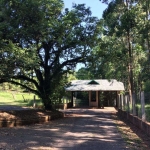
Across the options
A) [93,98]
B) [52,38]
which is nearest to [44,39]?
[52,38]

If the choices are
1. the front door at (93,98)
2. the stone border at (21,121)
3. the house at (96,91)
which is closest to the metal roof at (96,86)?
the house at (96,91)

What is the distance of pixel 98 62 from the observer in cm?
2111

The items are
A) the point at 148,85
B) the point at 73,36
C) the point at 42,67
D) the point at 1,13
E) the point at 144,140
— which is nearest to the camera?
the point at 144,140

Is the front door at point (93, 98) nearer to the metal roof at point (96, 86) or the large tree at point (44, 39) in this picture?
the metal roof at point (96, 86)

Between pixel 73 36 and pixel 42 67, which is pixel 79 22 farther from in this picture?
pixel 42 67

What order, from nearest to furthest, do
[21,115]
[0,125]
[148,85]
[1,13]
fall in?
[0,125], [21,115], [1,13], [148,85]

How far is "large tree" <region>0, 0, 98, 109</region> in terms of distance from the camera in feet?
51.1

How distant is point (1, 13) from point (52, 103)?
26.7ft

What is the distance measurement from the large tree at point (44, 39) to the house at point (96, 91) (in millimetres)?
13877

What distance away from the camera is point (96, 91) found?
36406 millimetres

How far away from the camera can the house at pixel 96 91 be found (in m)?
35.2

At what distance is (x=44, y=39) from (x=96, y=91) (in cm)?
2016

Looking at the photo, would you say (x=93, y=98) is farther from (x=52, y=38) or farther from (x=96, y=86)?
(x=52, y=38)

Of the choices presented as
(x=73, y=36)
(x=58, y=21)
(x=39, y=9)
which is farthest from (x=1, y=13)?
(x=73, y=36)
